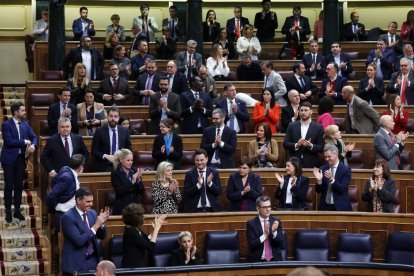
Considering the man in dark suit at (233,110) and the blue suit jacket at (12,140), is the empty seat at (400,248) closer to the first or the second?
the man in dark suit at (233,110)

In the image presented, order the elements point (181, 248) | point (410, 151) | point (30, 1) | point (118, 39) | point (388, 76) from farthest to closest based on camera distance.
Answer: point (30, 1) → point (118, 39) → point (388, 76) → point (410, 151) → point (181, 248)

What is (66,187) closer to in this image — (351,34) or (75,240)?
(75,240)

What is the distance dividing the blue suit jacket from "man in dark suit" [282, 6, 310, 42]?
626cm

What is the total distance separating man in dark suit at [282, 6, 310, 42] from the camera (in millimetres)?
17562

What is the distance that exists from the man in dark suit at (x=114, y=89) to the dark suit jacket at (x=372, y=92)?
2986 millimetres

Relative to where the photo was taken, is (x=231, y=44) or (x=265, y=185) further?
(x=231, y=44)

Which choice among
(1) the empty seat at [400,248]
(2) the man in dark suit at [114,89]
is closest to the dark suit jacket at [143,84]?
(2) the man in dark suit at [114,89]

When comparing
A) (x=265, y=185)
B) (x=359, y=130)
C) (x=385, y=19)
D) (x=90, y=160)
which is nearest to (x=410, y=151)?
(x=359, y=130)

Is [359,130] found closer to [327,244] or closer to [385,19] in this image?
[327,244]

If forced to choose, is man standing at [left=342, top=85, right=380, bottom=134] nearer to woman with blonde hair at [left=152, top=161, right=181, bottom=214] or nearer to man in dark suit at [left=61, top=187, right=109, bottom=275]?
woman with blonde hair at [left=152, top=161, right=181, bottom=214]

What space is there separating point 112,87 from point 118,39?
2.51 metres

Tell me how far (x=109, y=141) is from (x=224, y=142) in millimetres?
1261

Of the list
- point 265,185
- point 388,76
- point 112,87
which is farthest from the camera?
point 388,76

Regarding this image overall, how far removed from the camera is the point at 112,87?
46.9ft
